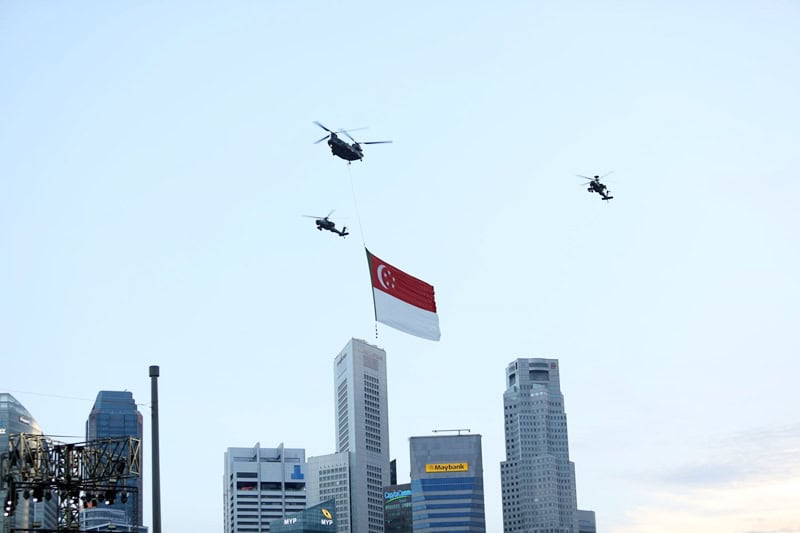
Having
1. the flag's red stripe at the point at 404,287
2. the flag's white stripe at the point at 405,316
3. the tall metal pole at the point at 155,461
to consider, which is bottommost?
the tall metal pole at the point at 155,461

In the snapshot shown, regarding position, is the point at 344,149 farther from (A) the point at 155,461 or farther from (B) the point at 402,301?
(A) the point at 155,461

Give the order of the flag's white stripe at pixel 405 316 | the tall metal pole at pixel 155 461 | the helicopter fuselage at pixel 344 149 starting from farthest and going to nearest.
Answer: the helicopter fuselage at pixel 344 149 → the flag's white stripe at pixel 405 316 → the tall metal pole at pixel 155 461

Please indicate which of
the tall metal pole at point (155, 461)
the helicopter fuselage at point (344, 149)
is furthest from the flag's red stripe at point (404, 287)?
the tall metal pole at point (155, 461)

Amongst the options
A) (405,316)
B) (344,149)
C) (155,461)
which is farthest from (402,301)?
(155,461)

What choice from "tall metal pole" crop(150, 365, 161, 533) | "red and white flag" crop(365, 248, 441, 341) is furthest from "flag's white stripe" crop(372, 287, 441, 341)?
"tall metal pole" crop(150, 365, 161, 533)

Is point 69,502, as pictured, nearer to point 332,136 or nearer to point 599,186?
point 332,136

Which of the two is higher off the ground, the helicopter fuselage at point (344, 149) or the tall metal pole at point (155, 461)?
the helicopter fuselage at point (344, 149)

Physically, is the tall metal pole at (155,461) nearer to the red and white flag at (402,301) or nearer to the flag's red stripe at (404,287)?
the red and white flag at (402,301)

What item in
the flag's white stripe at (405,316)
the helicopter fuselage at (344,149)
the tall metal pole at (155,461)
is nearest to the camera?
the tall metal pole at (155,461)
